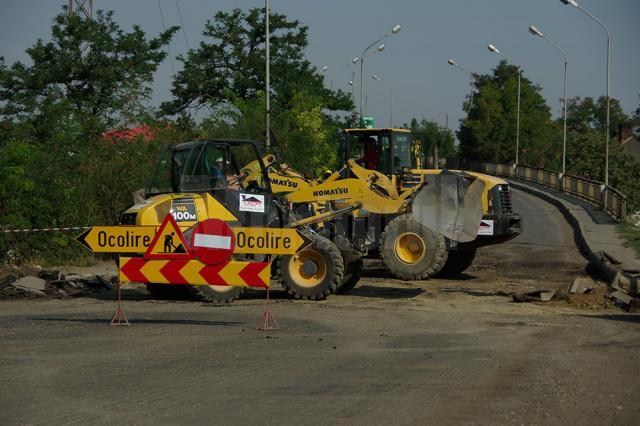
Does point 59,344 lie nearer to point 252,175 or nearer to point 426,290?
point 252,175

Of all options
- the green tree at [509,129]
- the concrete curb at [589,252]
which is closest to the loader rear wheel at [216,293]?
the concrete curb at [589,252]

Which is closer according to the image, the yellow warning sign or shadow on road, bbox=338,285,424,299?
the yellow warning sign

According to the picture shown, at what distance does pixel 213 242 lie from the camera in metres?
13.6

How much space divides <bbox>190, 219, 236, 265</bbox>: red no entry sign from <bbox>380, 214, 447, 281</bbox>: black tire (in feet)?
20.9

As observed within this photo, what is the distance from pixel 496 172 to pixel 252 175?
53.4m

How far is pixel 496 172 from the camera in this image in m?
68.7

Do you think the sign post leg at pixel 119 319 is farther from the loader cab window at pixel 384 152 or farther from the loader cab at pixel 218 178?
the loader cab window at pixel 384 152

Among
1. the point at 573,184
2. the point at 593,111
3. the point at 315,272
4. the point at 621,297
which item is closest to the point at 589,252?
the point at 621,297

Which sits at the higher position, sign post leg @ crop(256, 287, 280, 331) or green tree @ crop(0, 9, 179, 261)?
green tree @ crop(0, 9, 179, 261)

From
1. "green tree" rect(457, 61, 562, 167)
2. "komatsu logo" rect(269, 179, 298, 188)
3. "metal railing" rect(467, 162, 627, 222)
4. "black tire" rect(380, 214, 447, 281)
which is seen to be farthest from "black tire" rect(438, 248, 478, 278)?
"green tree" rect(457, 61, 562, 167)

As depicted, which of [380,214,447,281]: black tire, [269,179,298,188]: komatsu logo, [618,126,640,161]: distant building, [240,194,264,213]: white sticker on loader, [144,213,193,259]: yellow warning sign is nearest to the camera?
[144,213,193,259]: yellow warning sign

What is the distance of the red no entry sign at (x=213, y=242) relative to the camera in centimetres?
1360

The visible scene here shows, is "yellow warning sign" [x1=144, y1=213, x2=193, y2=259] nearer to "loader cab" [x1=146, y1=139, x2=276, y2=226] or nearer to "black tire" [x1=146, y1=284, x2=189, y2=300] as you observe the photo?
"loader cab" [x1=146, y1=139, x2=276, y2=226]

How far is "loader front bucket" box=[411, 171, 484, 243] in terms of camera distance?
17.9m
